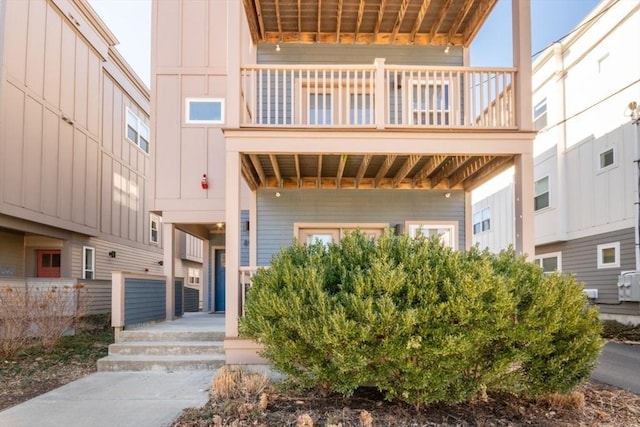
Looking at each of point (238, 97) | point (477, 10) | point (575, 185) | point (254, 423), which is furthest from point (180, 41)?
point (575, 185)

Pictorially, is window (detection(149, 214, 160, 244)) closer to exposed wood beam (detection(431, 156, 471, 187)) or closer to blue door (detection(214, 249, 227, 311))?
blue door (detection(214, 249, 227, 311))

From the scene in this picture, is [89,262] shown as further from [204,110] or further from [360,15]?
[360,15]

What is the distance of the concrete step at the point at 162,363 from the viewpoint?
626 centimetres

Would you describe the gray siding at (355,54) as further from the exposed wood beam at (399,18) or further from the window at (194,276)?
the window at (194,276)

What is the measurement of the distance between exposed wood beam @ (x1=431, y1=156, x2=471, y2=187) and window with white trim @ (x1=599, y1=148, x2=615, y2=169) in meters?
6.15

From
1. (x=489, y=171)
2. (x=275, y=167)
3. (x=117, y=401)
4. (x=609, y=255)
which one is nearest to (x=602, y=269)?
(x=609, y=255)

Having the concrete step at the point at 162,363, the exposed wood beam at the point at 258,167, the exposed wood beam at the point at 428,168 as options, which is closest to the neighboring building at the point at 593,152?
the exposed wood beam at the point at 428,168

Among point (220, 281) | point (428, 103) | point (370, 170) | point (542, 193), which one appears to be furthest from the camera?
point (542, 193)

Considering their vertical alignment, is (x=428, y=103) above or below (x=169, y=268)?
above

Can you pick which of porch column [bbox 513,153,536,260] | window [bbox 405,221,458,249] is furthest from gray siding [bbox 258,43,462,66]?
porch column [bbox 513,153,536,260]

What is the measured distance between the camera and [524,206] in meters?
6.45

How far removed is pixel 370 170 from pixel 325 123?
1.22m

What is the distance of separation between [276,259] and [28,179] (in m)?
8.63

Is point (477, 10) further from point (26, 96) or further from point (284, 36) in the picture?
point (26, 96)
